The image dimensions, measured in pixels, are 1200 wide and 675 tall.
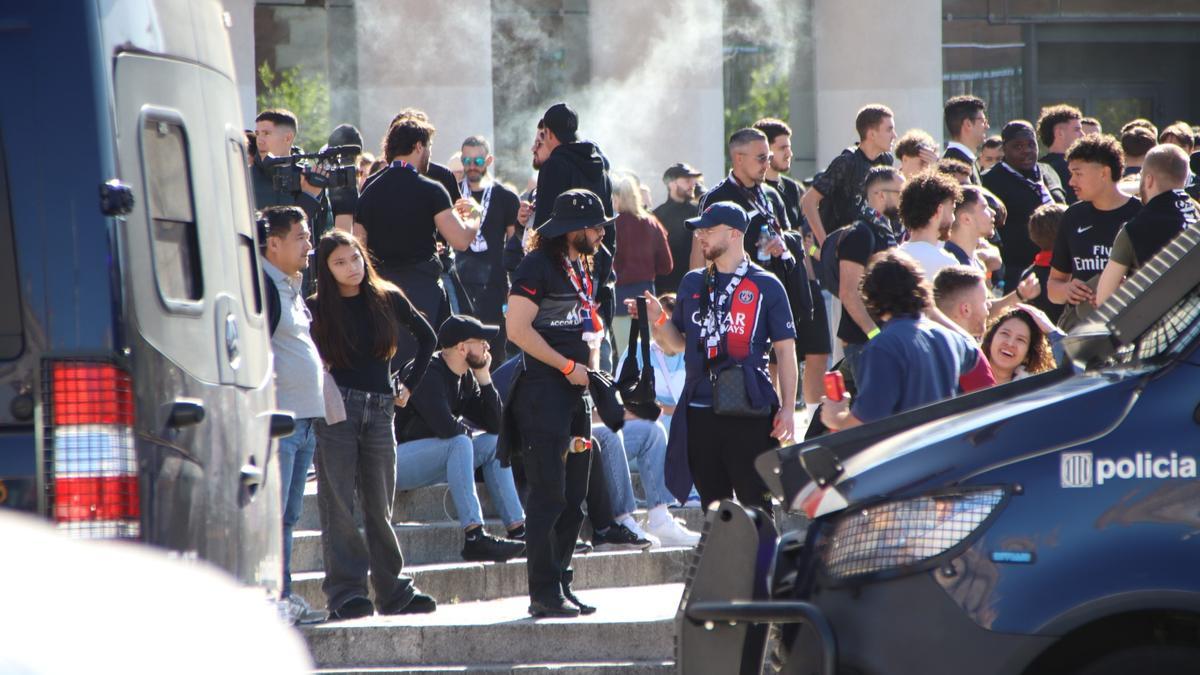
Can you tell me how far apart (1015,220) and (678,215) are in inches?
132

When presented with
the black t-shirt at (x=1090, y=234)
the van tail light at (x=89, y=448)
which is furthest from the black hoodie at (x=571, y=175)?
the van tail light at (x=89, y=448)

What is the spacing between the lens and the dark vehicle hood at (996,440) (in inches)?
181

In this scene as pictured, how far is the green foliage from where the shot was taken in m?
20.0

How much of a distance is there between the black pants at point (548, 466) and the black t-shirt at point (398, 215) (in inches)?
77.5

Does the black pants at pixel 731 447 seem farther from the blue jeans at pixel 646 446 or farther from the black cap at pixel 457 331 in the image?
the blue jeans at pixel 646 446

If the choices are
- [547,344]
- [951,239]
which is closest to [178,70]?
[547,344]

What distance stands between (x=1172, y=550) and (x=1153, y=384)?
0.44 m

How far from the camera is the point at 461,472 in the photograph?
9281mm

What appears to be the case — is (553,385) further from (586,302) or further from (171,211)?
(171,211)

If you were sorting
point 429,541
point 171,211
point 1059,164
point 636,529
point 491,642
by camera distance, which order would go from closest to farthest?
point 171,211
point 491,642
point 429,541
point 636,529
point 1059,164

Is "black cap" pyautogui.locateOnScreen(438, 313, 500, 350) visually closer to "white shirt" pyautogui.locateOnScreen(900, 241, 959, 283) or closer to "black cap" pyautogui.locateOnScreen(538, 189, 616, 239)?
"black cap" pyautogui.locateOnScreen(538, 189, 616, 239)

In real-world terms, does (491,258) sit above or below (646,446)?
above

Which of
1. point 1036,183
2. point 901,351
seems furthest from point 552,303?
point 1036,183

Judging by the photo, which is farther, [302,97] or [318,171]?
[302,97]
